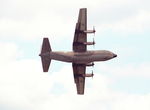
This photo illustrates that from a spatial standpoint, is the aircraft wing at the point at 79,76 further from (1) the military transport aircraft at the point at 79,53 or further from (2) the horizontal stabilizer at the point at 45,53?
(2) the horizontal stabilizer at the point at 45,53

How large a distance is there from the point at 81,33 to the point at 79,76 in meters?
12.4

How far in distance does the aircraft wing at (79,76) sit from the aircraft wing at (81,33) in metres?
7.35

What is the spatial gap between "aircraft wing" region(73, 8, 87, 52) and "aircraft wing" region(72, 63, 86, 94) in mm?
7349

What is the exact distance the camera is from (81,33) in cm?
16238

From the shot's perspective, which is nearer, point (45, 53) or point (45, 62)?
point (45, 53)

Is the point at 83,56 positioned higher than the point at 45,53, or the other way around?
the point at 45,53

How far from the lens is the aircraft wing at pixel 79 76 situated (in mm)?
168500

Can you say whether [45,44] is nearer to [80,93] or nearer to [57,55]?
[57,55]

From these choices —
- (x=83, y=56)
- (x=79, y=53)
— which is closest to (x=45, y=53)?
(x=79, y=53)

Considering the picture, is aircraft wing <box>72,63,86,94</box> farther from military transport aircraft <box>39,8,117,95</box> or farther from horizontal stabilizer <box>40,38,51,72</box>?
horizontal stabilizer <box>40,38,51,72</box>

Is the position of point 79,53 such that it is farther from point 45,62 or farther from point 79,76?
point 79,76

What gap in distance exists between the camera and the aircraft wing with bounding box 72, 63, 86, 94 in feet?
553

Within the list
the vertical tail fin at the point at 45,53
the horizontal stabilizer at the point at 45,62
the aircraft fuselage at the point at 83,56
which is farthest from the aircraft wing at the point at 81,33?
the horizontal stabilizer at the point at 45,62

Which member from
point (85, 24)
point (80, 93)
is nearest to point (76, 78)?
point (80, 93)
